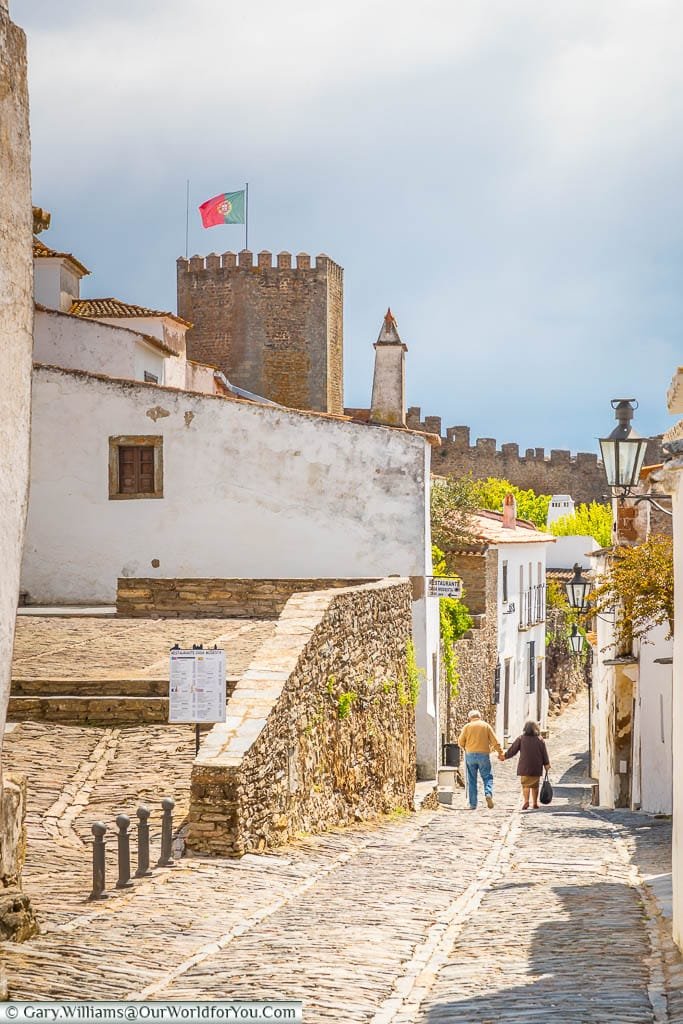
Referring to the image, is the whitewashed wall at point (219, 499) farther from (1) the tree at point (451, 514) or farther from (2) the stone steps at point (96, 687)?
(1) the tree at point (451, 514)

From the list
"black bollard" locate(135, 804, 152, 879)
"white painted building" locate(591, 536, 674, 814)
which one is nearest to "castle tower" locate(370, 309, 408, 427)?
"white painted building" locate(591, 536, 674, 814)

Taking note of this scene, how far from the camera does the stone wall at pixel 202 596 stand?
21.2 metres

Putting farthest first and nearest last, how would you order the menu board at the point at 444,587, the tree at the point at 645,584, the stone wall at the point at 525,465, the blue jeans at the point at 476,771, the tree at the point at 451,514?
1. the stone wall at the point at 525,465
2. the tree at the point at 451,514
3. the menu board at the point at 444,587
4. the blue jeans at the point at 476,771
5. the tree at the point at 645,584

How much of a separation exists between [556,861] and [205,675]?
3.45 meters

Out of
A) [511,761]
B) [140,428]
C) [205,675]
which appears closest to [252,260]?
[511,761]

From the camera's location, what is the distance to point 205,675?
1197 centimetres

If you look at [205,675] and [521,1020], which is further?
[205,675]

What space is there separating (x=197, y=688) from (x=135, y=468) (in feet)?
36.9

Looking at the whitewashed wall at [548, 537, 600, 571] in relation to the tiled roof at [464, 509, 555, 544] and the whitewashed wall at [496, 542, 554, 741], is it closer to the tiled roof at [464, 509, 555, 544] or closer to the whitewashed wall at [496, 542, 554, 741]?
A: the tiled roof at [464, 509, 555, 544]

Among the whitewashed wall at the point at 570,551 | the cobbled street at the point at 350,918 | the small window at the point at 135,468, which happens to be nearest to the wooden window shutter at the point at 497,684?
the small window at the point at 135,468

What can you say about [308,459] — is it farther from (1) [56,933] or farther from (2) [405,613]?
(1) [56,933]

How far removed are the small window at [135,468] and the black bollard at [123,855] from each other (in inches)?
525

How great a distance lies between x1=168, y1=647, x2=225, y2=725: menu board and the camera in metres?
11.9

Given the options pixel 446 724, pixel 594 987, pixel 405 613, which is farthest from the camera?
pixel 446 724
